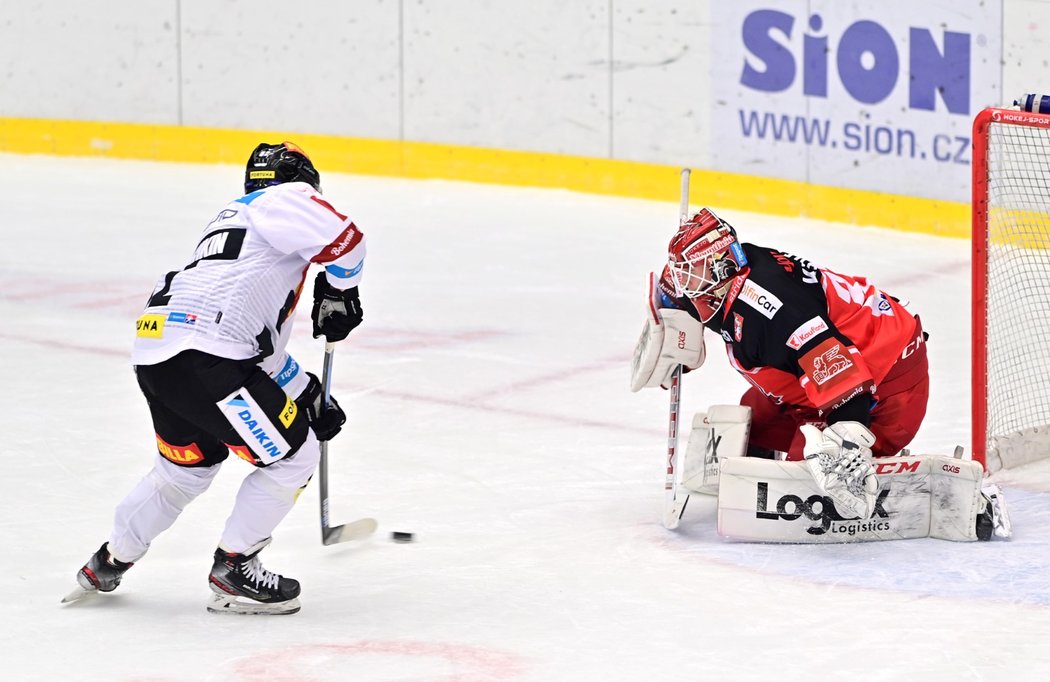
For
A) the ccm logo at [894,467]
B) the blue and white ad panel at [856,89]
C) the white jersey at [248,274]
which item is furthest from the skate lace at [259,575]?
the blue and white ad panel at [856,89]

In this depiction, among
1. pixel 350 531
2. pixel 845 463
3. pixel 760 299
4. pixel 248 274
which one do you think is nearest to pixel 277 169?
pixel 248 274

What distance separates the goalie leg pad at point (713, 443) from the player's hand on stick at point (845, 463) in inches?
11.1

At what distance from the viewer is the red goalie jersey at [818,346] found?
144 inches

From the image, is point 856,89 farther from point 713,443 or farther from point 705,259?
point 705,259

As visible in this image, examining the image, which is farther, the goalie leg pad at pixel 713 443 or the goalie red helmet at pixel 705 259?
the goalie leg pad at pixel 713 443

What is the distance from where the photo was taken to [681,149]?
8102 millimetres

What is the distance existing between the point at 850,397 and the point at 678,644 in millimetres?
747

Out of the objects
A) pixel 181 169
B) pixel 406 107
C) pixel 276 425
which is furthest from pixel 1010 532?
pixel 181 169

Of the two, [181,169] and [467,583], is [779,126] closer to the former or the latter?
[181,169]

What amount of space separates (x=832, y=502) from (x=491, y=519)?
2.74 ft

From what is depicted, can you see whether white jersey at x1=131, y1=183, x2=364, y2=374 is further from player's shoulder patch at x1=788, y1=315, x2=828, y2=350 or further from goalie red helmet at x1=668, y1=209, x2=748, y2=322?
player's shoulder patch at x1=788, y1=315, x2=828, y2=350

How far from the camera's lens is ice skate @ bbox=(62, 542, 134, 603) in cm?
350

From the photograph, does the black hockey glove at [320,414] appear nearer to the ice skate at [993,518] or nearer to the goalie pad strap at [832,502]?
the goalie pad strap at [832,502]


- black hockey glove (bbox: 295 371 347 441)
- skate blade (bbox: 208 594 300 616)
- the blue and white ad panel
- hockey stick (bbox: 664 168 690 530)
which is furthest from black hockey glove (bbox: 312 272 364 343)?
the blue and white ad panel
